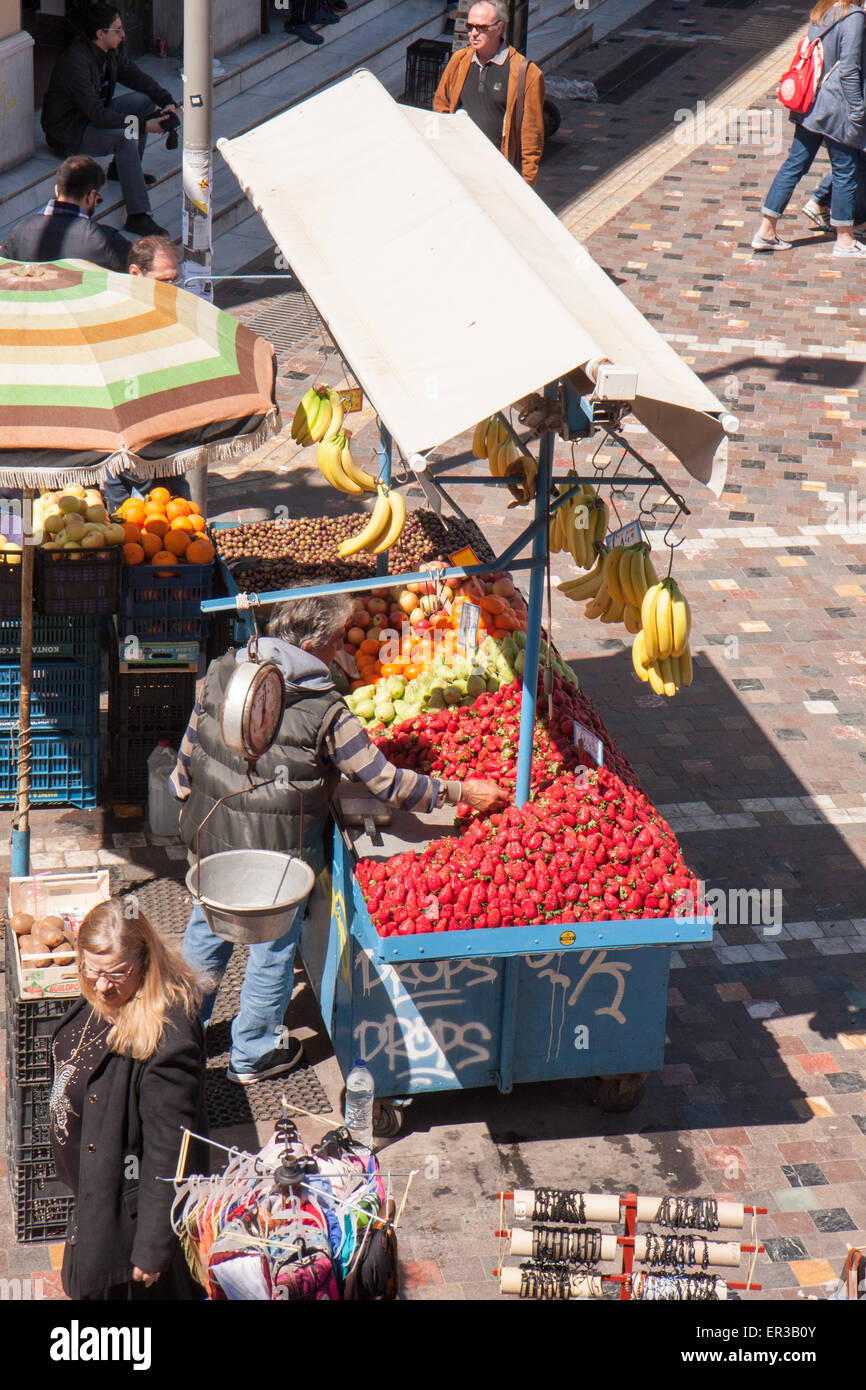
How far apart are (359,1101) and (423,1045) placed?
0.42 metres

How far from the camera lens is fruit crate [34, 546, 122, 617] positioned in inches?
283

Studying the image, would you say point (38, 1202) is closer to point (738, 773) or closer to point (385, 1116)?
point (385, 1116)

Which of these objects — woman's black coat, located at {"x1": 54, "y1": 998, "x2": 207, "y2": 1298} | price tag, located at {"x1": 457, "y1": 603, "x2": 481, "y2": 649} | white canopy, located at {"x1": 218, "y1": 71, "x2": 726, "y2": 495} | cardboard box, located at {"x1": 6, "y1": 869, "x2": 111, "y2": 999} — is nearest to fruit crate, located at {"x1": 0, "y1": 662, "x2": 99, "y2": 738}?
price tag, located at {"x1": 457, "y1": 603, "x2": 481, "y2": 649}

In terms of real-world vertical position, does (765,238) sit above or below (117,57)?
below

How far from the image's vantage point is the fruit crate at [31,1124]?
5.37 m

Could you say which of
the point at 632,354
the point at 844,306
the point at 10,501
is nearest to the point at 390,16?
the point at 844,306

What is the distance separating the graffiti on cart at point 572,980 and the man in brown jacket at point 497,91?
7.15m

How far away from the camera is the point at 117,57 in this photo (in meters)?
13.6

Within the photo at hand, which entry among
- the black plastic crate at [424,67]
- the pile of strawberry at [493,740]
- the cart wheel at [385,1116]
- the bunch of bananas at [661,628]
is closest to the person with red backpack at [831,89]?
the black plastic crate at [424,67]

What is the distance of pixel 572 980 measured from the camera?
6027 mm

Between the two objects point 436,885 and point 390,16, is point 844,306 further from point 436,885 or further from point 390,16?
point 436,885

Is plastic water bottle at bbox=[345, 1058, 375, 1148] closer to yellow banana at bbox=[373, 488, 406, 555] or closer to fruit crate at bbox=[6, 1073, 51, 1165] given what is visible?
fruit crate at bbox=[6, 1073, 51, 1165]
